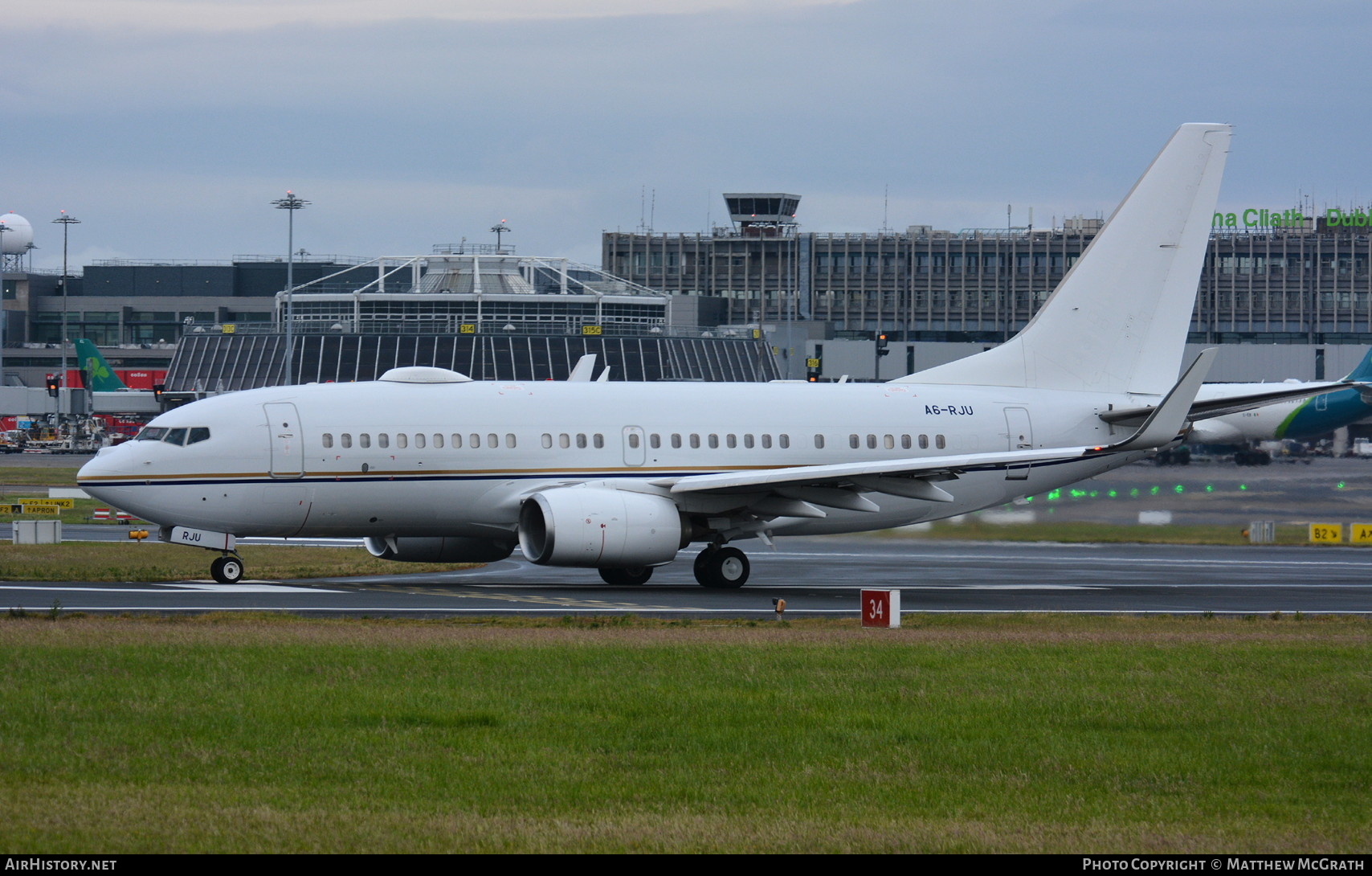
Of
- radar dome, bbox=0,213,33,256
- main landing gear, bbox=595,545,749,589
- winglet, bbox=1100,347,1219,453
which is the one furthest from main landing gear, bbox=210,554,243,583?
radar dome, bbox=0,213,33,256

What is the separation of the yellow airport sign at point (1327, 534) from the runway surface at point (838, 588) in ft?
15.7

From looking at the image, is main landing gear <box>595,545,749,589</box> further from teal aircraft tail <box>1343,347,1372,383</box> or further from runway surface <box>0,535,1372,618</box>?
teal aircraft tail <box>1343,347,1372,383</box>

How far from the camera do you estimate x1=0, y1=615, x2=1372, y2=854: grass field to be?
10852 mm

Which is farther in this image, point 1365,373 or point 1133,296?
point 1365,373

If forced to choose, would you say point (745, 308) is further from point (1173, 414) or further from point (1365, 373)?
point (1173, 414)

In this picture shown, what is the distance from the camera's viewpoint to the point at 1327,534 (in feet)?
173

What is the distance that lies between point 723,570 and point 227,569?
34.7 feet

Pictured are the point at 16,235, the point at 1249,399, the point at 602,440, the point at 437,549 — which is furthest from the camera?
the point at 16,235

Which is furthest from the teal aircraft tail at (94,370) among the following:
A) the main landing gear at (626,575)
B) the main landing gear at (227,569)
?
the main landing gear at (626,575)

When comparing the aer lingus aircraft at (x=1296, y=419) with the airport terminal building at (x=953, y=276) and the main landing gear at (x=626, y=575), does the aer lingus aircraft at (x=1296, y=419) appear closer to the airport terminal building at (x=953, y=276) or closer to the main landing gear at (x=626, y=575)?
the main landing gear at (x=626, y=575)

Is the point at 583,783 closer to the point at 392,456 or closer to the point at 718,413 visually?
the point at 392,456

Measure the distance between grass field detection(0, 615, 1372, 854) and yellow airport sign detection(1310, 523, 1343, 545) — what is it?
3297cm

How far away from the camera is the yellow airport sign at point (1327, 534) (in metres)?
52.6

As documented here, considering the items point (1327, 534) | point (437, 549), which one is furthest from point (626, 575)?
point (1327, 534)
